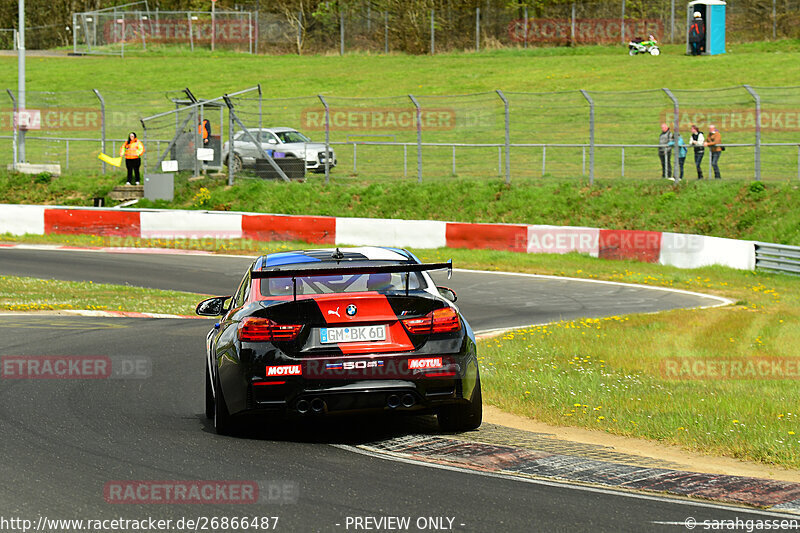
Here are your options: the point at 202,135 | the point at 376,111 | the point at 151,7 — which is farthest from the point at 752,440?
the point at 151,7

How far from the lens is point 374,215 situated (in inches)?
1133

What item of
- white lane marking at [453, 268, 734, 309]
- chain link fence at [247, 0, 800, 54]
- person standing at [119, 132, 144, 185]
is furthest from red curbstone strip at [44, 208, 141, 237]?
chain link fence at [247, 0, 800, 54]

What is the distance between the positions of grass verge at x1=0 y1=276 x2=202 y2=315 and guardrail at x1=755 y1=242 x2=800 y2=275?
11.4 metres

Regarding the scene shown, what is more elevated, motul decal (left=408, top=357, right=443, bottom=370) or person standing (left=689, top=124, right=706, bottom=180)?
person standing (left=689, top=124, right=706, bottom=180)

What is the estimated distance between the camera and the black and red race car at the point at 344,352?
22.6 ft

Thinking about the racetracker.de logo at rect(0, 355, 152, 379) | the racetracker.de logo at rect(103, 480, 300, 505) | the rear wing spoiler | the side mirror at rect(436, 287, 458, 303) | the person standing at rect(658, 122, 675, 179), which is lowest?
the racetracker.de logo at rect(0, 355, 152, 379)

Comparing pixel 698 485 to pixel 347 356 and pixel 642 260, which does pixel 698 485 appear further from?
pixel 642 260

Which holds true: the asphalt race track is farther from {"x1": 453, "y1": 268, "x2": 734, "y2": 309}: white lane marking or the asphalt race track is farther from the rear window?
{"x1": 453, "y1": 268, "x2": 734, "y2": 309}: white lane marking

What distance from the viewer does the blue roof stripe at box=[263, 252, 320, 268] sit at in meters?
7.86

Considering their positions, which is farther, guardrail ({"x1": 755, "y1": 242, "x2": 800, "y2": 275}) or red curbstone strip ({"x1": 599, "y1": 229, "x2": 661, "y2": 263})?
red curbstone strip ({"x1": 599, "y1": 229, "x2": 661, "y2": 263})

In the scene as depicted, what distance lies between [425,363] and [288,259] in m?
1.58

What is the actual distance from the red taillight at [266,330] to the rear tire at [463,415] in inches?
49.2

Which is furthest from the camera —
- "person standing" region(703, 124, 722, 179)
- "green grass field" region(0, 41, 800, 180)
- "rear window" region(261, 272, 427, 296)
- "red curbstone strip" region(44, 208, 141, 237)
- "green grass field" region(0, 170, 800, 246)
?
"green grass field" region(0, 41, 800, 180)

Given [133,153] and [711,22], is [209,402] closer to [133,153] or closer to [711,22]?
[133,153]
